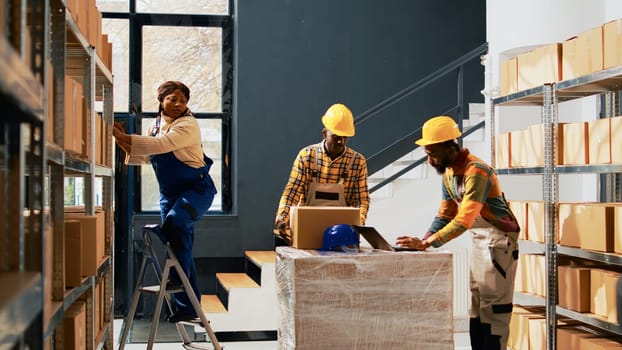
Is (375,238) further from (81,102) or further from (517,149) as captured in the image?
(517,149)

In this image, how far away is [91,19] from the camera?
3.82 meters

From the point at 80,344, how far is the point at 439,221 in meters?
2.19

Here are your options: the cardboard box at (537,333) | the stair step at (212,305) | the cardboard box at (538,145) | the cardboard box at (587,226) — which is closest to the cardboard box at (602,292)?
the cardboard box at (587,226)

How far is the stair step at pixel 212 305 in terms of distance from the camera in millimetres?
6860

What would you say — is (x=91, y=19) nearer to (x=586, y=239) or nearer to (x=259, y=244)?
(x=586, y=239)

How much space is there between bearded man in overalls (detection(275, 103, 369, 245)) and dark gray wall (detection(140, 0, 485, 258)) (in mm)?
3023

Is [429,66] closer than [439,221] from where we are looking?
No

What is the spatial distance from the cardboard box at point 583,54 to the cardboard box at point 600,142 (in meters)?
0.31

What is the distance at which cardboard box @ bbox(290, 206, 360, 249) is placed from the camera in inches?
157

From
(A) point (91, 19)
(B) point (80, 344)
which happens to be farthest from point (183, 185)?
(B) point (80, 344)

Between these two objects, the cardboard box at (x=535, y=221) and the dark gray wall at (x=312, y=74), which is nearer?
the cardboard box at (x=535, y=221)

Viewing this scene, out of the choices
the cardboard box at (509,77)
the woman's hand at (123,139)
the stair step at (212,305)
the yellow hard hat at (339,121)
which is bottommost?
the stair step at (212,305)

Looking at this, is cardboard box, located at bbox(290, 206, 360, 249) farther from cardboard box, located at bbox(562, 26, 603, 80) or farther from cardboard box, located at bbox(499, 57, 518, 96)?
cardboard box, located at bbox(499, 57, 518, 96)

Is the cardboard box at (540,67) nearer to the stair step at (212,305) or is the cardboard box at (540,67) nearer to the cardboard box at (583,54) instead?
the cardboard box at (583,54)
